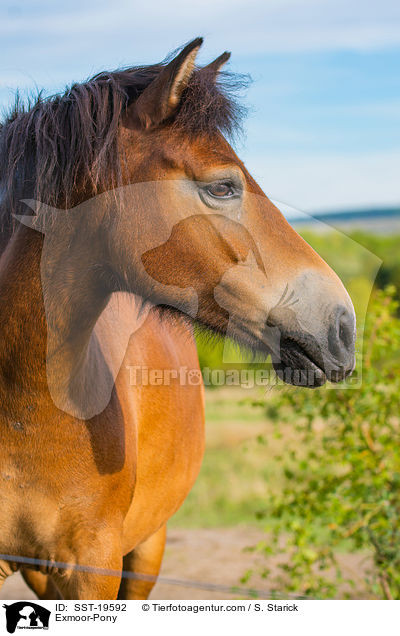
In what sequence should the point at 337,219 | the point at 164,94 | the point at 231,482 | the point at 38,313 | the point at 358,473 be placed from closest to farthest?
1. the point at 164,94
2. the point at 38,313
3. the point at 358,473
4. the point at 337,219
5. the point at 231,482

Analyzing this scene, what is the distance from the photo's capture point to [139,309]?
8.07 ft

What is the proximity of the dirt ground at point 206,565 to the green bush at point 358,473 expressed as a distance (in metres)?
0.57

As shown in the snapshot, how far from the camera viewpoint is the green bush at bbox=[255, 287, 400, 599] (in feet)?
14.0

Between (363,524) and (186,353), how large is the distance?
1708 mm

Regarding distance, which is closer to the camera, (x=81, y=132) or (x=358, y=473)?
(x=81, y=132)

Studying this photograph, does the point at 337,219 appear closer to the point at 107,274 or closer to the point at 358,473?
the point at 358,473

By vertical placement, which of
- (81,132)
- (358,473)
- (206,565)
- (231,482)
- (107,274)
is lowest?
(231,482)

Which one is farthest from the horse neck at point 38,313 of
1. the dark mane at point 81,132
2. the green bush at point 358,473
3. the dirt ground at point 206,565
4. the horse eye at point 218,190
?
the dirt ground at point 206,565

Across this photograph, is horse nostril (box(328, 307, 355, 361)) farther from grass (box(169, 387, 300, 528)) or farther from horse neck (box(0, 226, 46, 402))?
grass (box(169, 387, 300, 528))

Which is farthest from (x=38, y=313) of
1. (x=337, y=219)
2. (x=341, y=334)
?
(x=337, y=219)
